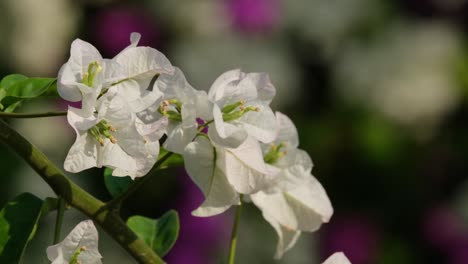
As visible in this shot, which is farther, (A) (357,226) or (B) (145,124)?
(A) (357,226)

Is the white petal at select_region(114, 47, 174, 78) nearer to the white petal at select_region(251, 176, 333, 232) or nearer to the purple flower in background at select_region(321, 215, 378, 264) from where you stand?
the white petal at select_region(251, 176, 333, 232)

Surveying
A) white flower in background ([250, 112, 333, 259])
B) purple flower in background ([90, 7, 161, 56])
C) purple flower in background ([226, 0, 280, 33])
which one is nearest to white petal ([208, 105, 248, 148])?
white flower in background ([250, 112, 333, 259])

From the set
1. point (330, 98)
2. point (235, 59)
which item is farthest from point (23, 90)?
point (330, 98)

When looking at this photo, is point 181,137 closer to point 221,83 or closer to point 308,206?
point 221,83

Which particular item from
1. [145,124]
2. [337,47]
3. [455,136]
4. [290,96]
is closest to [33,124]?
[290,96]

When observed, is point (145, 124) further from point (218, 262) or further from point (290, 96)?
point (290, 96)

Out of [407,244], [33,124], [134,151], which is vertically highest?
[134,151]
